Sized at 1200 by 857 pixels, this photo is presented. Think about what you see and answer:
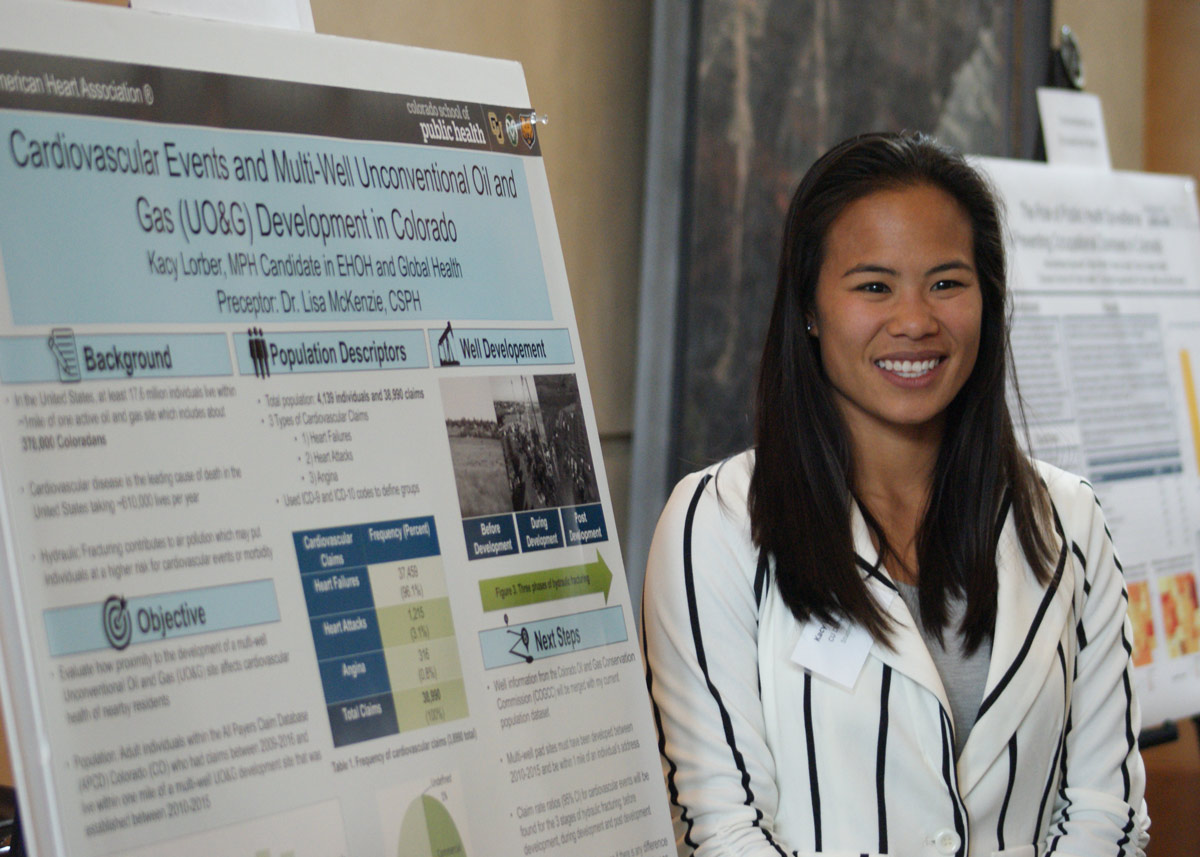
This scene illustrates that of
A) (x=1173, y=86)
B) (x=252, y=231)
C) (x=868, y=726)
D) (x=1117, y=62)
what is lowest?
(x=868, y=726)

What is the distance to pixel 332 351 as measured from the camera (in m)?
1.32

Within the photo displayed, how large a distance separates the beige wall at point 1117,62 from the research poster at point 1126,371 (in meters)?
1.60

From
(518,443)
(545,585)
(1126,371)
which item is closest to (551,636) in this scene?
(545,585)

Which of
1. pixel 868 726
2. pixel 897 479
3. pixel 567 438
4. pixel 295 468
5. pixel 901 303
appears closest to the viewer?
pixel 295 468

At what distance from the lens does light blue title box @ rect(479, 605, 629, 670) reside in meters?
1.39

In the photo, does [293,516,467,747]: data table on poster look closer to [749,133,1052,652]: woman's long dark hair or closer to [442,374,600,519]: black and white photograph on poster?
[442,374,600,519]: black and white photograph on poster

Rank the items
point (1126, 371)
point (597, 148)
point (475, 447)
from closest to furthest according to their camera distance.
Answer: point (475, 447) → point (597, 148) → point (1126, 371)

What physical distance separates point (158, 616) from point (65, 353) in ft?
0.89

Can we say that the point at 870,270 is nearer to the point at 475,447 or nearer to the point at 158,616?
the point at 475,447

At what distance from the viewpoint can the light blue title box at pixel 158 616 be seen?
41.6 inches

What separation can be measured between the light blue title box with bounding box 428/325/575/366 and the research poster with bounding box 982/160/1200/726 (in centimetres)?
203

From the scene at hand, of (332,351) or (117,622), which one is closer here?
(117,622)

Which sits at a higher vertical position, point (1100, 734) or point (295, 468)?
point (295, 468)

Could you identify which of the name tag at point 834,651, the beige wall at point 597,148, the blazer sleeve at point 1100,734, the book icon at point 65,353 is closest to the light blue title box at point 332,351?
the book icon at point 65,353
